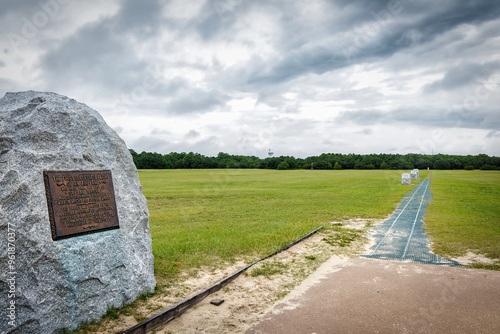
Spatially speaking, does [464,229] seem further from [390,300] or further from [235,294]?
[235,294]

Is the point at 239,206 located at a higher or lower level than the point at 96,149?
lower

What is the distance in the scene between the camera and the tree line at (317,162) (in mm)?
102625

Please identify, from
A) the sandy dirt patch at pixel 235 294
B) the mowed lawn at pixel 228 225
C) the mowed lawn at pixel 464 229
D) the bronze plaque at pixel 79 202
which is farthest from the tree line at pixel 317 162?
the bronze plaque at pixel 79 202

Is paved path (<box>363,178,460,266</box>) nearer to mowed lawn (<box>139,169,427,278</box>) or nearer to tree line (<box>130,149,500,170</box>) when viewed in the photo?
mowed lawn (<box>139,169,427,278</box>)

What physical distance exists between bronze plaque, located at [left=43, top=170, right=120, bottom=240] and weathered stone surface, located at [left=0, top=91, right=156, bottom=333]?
116mm

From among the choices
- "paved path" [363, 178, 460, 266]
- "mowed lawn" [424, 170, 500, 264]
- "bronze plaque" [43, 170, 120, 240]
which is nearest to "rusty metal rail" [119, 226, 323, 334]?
"bronze plaque" [43, 170, 120, 240]

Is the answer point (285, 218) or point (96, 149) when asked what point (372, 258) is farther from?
point (96, 149)

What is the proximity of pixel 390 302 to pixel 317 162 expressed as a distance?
119 metres

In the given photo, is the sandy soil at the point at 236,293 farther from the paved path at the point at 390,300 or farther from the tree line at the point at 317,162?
the tree line at the point at 317,162

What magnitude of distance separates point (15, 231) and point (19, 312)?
1.27 meters

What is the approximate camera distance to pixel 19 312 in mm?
5156

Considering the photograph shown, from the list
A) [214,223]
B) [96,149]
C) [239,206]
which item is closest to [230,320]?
[96,149]

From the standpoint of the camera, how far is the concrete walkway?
5.79m

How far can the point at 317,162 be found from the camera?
12306 cm
